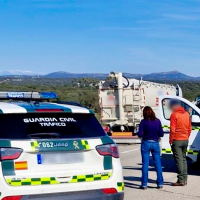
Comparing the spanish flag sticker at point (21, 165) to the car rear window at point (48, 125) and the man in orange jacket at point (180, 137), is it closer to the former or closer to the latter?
the car rear window at point (48, 125)

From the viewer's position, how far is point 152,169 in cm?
1089

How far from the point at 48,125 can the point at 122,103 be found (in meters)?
12.6

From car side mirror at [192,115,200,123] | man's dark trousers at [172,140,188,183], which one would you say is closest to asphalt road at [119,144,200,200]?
man's dark trousers at [172,140,188,183]

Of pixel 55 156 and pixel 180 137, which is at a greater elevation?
pixel 55 156

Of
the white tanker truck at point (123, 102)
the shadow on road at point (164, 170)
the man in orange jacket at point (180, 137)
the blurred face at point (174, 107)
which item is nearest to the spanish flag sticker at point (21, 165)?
the shadow on road at point (164, 170)

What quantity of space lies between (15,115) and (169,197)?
3.68 metres

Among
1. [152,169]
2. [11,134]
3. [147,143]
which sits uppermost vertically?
[11,134]

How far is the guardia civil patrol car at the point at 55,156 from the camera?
16.5 ft

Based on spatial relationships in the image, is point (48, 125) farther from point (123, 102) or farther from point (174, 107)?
point (123, 102)

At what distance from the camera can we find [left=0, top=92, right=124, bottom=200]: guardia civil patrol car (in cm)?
504

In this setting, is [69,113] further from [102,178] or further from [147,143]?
[147,143]

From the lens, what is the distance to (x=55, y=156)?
17.2ft

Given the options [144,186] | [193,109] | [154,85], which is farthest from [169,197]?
[154,85]

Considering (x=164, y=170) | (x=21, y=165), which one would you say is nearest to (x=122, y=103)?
(x=164, y=170)
